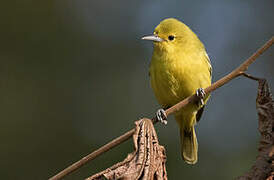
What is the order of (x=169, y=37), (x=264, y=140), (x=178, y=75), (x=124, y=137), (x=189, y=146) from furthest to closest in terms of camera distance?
(x=189, y=146), (x=169, y=37), (x=178, y=75), (x=124, y=137), (x=264, y=140)

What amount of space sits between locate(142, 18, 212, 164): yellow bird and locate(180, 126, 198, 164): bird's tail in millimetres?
370

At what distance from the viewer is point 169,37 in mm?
4633

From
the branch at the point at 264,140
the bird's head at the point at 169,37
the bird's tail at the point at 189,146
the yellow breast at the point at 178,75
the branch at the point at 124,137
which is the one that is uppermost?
the bird's head at the point at 169,37

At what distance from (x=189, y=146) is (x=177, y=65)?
4.01 feet

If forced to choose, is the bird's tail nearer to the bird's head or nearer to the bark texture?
the bird's head

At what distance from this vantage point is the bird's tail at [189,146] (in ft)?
16.5

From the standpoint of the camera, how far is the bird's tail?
5039 millimetres

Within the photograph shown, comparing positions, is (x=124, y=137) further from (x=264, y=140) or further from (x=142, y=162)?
(x=264, y=140)

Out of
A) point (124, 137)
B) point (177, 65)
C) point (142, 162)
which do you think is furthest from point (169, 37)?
point (142, 162)

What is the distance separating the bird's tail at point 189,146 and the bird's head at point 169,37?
1.13 metres

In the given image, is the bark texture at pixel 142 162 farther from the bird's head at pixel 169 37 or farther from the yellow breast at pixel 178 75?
the bird's head at pixel 169 37

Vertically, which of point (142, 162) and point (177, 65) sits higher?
point (177, 65)

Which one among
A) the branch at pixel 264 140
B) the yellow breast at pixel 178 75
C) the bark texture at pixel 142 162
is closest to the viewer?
the branch at pixel 264 140

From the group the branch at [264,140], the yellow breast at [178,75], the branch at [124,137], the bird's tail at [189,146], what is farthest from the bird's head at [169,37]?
the branch at [264,140]
